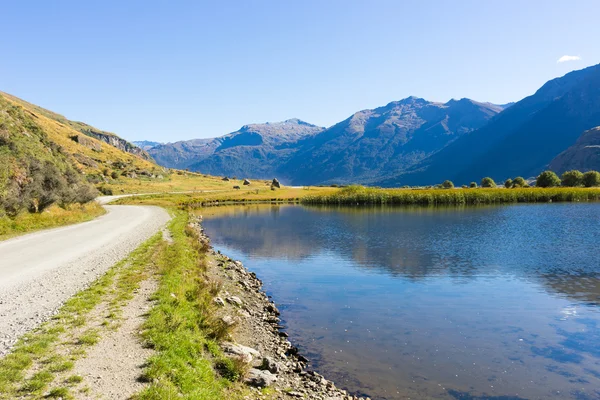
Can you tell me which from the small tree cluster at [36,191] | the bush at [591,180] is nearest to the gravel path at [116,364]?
the small tree cluster at [36,191]

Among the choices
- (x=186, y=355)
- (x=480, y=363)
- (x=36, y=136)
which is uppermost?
(x=36, y=136)

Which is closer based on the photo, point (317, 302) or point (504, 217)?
point (317, 302)

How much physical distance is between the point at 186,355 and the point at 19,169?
40.5m

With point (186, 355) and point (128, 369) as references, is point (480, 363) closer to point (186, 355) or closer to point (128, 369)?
point (186, 355)

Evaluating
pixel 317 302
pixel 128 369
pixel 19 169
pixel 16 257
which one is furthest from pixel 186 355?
pixel 19 169

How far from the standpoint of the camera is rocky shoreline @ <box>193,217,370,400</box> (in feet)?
40.1

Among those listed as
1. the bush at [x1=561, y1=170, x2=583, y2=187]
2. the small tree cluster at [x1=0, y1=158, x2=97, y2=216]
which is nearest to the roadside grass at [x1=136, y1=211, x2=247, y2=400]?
the small tree cluster at [x1=0, y1=158, x2=97, y2=216]

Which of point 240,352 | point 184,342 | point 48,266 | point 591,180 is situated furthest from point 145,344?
point 591,180

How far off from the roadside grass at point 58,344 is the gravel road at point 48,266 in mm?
505

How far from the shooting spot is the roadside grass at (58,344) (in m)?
9.04

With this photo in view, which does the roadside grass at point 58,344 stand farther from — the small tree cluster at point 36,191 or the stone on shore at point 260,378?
the small tree cluster at point 36,191

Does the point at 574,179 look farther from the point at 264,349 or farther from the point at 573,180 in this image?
the point at 264,349

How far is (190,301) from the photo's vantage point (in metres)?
17.3

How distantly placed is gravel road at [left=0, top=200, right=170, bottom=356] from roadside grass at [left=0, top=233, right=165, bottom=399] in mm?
505
